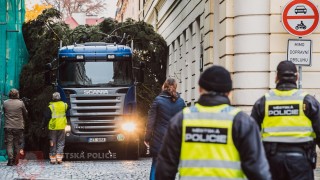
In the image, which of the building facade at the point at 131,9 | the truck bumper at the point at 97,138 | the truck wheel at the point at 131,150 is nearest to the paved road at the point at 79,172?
the truck bumper at the point at 97,138

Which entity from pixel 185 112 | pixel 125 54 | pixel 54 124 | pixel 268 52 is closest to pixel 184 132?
pixel 185 112

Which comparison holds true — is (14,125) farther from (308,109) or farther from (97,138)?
(308,109)

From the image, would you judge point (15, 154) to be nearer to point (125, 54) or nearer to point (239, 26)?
point (125, 54)

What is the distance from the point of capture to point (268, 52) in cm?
1783

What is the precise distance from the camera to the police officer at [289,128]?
7562mm

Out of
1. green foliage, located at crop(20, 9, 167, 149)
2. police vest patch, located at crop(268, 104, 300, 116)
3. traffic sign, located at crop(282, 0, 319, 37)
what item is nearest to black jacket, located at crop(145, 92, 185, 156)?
traffic sign, located at crop(282, 0, 319, 37)

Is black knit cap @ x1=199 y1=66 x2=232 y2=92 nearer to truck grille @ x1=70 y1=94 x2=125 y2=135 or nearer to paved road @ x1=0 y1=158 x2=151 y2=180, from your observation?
paved road @ x1=0 y1=158 x2=151 y2=180

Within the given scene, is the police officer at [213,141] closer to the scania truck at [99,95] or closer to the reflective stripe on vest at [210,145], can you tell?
the reflective stripe on vest at [210,145]

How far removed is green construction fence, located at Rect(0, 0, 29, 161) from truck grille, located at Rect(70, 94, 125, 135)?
1.97 m

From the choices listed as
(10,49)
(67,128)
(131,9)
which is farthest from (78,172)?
(131,9)

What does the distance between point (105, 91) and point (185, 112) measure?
16.3 m

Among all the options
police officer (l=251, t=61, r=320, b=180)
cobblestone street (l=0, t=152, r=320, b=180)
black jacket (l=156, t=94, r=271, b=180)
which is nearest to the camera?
black jacket (l=156, t=94, r=271, b=180)

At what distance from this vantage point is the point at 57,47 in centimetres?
2697

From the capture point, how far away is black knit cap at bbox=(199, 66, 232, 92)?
16.8ft
